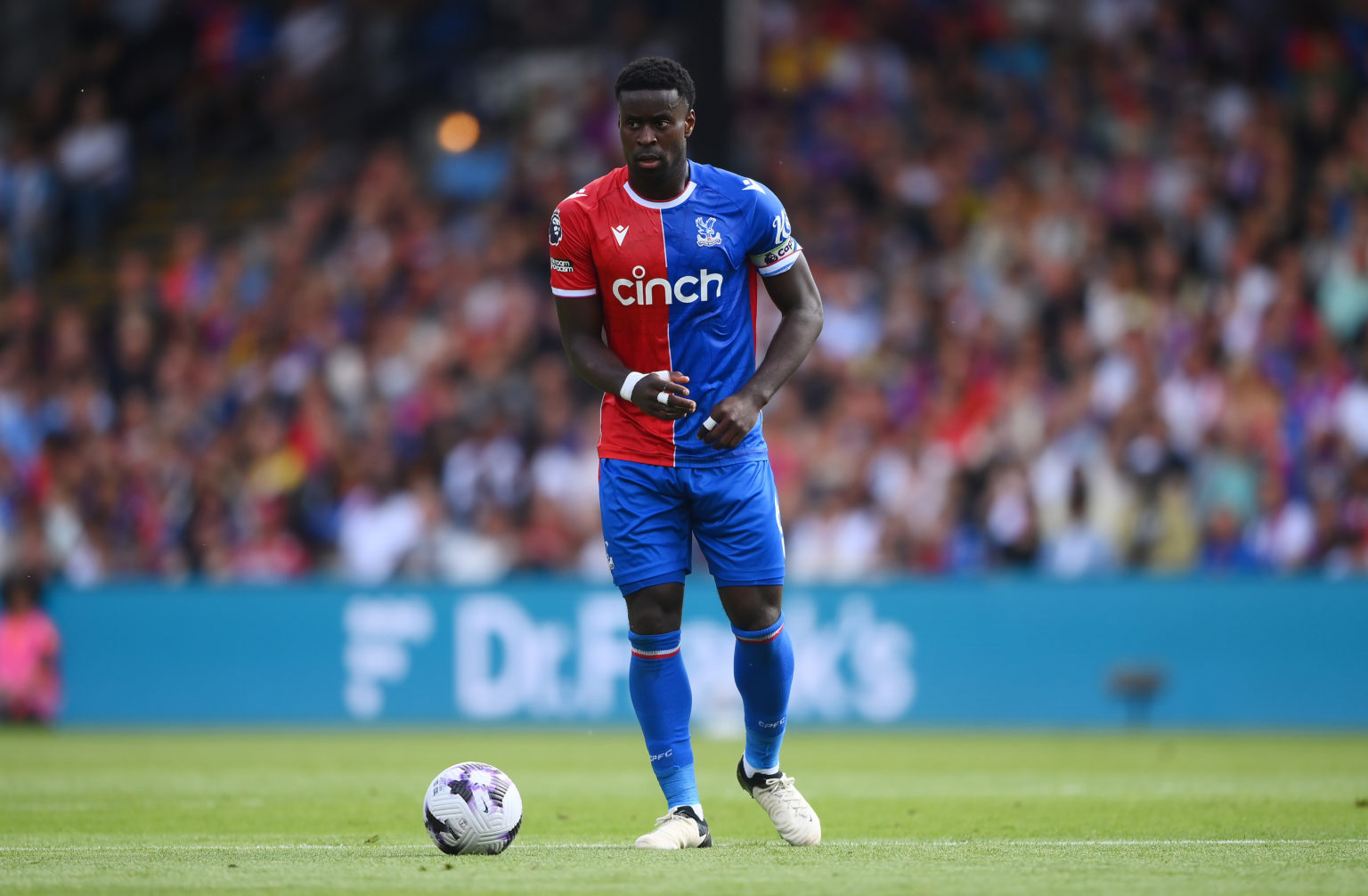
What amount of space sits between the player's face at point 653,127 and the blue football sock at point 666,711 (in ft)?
5.55

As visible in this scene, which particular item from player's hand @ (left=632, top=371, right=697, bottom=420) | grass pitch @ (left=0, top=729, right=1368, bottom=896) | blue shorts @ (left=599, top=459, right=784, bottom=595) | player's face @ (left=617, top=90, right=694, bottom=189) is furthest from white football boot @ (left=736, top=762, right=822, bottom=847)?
player's face @ (left=617, top=90, right=694, bottom=189)

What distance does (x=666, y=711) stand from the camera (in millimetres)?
6754

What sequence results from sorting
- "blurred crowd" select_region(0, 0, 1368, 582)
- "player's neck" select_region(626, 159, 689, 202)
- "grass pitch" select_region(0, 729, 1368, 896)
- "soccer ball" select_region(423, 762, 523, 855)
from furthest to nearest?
"blurred crowd" select_region(0, 0, 1368, 582)
"player's neck" select_region(626, 159, 689, 202)
"soccer ball" select_region(423, 762, 523, 855)
"grass pitch" select_region(0, 729, 1368, 896)

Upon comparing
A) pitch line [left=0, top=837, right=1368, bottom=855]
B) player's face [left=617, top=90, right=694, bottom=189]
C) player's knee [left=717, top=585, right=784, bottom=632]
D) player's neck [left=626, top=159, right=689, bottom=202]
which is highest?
player's face [left=617, top=90, right=694, bottom=189]

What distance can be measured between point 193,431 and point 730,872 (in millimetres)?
13488

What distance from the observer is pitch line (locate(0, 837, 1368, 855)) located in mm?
6664

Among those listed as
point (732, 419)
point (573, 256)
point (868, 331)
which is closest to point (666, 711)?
point (732, 419)

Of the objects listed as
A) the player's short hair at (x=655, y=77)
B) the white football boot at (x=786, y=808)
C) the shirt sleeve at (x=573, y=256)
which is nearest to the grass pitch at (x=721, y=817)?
the white football boot at (x=786, y=808)

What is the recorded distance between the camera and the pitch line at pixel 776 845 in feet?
21.9

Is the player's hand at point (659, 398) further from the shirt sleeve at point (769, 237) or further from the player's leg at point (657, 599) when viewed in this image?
the shirt sleeve at point (769, 237)

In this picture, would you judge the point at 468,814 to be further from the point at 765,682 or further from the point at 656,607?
the point at 765,682

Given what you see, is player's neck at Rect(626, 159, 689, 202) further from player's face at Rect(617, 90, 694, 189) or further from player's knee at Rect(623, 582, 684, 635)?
player's knee at Rect(623, 582, 684, 635)

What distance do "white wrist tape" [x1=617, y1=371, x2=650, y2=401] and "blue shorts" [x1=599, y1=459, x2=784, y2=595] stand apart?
0.96 feet

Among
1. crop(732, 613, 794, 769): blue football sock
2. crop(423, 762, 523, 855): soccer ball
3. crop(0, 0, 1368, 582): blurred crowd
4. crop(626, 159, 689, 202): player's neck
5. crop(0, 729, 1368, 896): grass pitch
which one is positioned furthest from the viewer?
crop(0, 0, 1368, 582): blurred crowd
